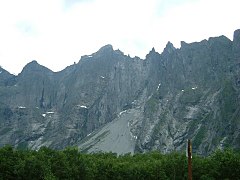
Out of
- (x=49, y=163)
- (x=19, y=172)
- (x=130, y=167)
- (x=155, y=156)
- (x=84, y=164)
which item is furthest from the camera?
(x=155, y=156)

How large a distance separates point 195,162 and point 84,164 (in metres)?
30.9

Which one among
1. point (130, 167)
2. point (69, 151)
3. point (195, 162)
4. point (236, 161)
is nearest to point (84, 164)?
point (69, 151)

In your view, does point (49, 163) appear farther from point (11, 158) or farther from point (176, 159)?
point (176, 159)

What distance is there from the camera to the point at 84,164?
100m

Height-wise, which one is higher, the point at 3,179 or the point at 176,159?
the point at 176,159

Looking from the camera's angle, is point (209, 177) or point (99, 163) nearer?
point (209, 177)

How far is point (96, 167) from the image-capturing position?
10556 centimetres

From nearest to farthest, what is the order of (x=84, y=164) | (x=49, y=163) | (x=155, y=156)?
(x=49, y=163) < (x=84, y=164) < (x=155, y=156)

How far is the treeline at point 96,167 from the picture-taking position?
89.2 m

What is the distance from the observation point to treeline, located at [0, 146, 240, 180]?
8919cm

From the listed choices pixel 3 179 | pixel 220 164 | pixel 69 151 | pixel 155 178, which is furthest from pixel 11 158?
pixel 220 164

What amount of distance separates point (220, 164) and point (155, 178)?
720 inches

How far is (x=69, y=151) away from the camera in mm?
106000

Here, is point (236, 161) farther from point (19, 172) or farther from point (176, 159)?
point (19, 172)
